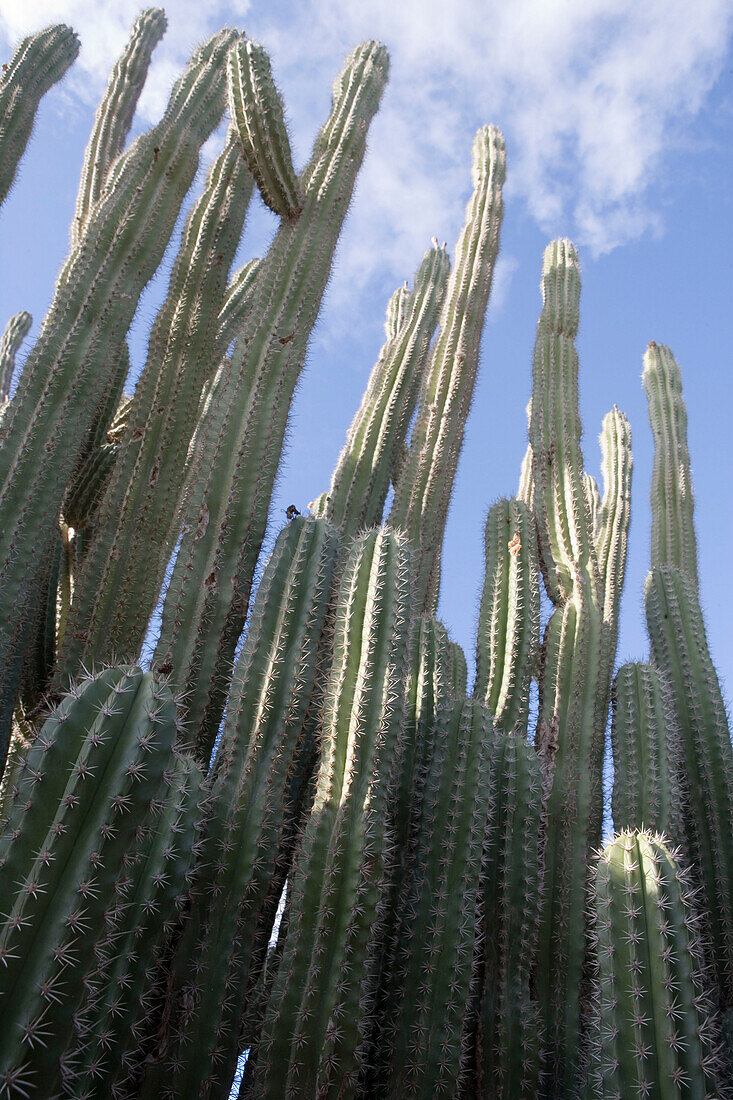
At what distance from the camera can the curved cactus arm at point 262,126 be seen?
12.8 ft

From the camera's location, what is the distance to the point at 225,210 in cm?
446

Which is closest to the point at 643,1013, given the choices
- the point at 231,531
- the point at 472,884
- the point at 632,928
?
the point at 632,928

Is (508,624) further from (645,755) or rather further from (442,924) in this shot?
(442,924)

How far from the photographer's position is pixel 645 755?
3611 millimetres

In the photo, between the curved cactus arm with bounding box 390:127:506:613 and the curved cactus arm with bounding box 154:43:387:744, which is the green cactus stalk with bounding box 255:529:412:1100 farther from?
the curved cactus arm with bounding box 390:127:506:613

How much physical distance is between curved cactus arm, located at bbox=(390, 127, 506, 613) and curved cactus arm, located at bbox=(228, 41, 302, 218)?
1375mm

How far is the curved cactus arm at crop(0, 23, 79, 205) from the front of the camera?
178 inches

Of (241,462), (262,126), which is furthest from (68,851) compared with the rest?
(262,126)

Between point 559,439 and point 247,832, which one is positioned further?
point 559,439

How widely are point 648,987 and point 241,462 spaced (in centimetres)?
223

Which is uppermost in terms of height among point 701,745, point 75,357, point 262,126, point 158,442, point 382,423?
point 262,126

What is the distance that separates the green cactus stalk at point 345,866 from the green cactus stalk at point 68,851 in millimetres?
636

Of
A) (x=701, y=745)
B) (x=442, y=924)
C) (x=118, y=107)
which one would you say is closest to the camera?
(x=442, y=924)

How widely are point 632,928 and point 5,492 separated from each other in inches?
99.4
